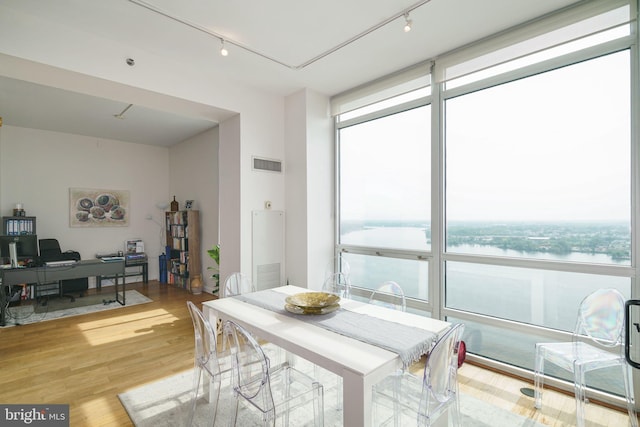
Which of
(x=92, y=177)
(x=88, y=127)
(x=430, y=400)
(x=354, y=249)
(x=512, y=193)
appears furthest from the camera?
(x=92, y=177)

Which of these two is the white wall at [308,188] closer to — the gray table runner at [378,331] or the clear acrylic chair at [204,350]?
the gray table runner at [378,331]

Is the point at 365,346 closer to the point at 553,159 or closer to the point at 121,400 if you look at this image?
the point at 121,400

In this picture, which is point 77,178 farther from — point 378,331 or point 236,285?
point 378,331

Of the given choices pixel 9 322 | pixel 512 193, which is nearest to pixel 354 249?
pixel 512 193

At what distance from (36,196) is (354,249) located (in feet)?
18.8

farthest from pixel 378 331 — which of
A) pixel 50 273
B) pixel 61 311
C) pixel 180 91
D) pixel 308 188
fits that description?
pixel 61 311

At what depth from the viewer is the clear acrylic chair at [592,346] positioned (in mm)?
2047

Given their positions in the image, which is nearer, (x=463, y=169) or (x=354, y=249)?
(x=463, y=169)

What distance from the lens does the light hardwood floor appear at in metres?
2.31

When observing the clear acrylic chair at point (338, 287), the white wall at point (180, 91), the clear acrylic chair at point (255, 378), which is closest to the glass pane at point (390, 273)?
the clear acrylic chair at point (338, 287)

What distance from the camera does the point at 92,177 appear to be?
20.1 ft

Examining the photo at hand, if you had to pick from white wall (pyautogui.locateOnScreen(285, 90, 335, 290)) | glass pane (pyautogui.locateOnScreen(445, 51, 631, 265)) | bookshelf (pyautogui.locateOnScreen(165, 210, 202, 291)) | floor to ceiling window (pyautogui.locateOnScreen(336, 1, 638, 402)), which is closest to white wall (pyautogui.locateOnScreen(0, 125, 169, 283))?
bookshelf (pyautogui.locateOnScreen(165, 210, 202, 291))

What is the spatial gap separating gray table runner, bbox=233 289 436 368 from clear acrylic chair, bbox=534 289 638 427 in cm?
107

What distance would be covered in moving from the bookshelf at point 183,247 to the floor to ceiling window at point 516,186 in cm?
373
